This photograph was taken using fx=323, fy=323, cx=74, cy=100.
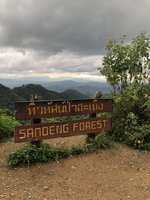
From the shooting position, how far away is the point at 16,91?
41.4m

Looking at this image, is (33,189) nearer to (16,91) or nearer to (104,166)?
(104,166)

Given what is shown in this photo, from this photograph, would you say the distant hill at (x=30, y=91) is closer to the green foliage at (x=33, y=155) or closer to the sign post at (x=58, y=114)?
the sign post at (x=58, y=114)

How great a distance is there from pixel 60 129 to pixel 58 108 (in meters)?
0.58

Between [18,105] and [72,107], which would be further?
[72,107]

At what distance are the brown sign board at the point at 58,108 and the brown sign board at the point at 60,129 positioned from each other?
10.2 inches

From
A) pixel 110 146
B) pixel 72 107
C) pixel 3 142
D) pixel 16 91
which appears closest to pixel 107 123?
pixel 110 146

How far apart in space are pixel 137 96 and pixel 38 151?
3989 mm

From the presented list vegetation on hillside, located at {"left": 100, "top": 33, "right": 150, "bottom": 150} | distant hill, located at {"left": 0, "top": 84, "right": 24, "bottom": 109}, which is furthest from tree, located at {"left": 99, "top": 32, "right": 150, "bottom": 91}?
distant hill, located at {"left": 0, "top": 84, "right": 24, "bottom": 109}

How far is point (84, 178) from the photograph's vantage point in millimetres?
7488

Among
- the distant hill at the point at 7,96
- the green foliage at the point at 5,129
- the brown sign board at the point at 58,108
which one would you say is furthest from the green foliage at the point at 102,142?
the distant hill at the point at 7,96

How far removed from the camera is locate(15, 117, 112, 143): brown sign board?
831 centimetres

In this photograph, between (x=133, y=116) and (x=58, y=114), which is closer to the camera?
(x=58, y=114)

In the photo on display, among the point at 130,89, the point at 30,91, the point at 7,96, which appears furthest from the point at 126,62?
the point at 30,91

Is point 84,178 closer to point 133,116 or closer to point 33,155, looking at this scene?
point 33,155
